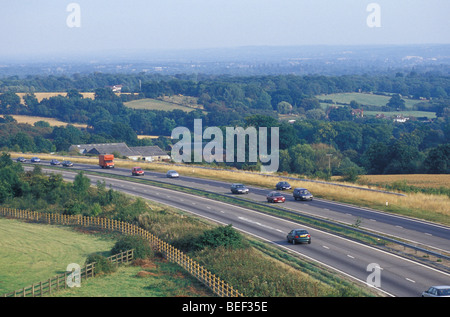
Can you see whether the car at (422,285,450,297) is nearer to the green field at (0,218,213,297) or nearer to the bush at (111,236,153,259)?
the green field at (0,218,213,297)

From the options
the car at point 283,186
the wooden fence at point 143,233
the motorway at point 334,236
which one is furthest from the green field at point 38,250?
the car at point 283,186

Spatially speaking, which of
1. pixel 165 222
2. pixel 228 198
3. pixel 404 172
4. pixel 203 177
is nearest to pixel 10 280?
pixel 165 222

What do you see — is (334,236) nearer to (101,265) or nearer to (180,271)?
(180,271)

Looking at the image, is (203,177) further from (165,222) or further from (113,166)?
(165,222)

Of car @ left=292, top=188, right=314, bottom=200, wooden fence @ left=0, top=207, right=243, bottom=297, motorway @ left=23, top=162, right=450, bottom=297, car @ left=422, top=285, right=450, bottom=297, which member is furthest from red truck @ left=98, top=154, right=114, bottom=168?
car @ left=422, top=285, right=450, bottom=297

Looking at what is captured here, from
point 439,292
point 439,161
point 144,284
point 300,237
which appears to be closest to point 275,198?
point 300,237

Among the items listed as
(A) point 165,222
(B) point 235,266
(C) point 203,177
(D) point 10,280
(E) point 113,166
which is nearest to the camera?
(B) point 235,266

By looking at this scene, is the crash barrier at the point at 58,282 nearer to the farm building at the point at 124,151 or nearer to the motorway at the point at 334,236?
the motorway at the point at 334,236
